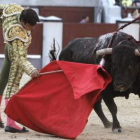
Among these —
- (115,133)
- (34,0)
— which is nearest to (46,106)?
(115,133)

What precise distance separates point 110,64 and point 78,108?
0.65m

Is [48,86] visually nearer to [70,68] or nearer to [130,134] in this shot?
[70,68]

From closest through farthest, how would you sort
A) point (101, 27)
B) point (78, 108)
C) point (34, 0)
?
point (78, 108), point (101, 27), point (34, 0)

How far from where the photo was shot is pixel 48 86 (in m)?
5.40

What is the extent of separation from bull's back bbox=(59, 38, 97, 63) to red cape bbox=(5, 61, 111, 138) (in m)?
0.94

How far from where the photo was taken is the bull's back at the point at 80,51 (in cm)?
644

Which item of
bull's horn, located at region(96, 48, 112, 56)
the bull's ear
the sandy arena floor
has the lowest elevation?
the sandy arena floor

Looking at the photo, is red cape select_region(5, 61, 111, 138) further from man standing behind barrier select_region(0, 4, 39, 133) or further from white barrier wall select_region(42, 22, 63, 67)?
white barrier wall select_region(42, 22, 63, 67)

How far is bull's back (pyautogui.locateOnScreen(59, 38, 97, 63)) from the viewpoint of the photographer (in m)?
6.44

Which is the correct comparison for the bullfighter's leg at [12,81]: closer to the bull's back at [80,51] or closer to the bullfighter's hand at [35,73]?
the bullfighter's hand at [35,73]

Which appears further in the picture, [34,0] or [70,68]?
[34,0]

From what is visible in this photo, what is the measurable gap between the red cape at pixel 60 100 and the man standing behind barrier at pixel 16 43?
0.41 ft

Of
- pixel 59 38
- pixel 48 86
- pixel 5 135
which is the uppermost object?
pixel 48 86

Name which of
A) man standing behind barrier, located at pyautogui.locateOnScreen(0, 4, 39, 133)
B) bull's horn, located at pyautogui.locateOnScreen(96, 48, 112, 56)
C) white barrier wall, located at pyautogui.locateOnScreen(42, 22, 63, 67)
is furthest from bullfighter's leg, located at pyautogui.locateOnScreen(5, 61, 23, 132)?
white barrier wall, located at pyautogui.locateOnScreen(42, 22, 63, 67)
